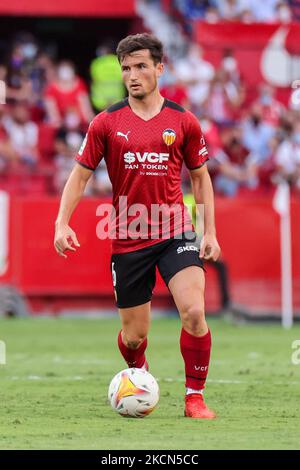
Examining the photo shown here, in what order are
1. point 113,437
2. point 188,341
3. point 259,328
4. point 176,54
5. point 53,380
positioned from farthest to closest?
point 176,54, point 259,328, point 53,380, point 188,341, point 113,437

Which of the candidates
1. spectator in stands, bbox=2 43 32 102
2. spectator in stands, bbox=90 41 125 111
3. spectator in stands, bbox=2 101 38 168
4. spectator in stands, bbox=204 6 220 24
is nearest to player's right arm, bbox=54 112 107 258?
spectator in stands, bbox=2 101 38 168

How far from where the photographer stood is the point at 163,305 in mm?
19328

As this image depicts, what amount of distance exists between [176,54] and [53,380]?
507 inches

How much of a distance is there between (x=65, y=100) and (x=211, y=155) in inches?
117

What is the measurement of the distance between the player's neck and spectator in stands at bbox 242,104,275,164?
37.6 ft

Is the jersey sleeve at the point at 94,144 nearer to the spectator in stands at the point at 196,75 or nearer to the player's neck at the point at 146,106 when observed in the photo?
the player's neck at the point at 146,106

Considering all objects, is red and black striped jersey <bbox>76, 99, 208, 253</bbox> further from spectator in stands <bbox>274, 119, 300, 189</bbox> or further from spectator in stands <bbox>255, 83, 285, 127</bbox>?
spectator in stands <bbox>255, 83, 285, 127</bbox>

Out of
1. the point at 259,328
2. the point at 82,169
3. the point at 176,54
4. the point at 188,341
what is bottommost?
the point at 259,328

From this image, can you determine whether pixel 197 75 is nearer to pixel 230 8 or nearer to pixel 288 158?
pixel 230 8

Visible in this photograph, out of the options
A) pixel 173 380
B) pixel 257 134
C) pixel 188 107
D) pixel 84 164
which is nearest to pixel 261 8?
pixel 257 134

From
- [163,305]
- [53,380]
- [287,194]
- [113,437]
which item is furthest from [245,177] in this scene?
[113,437]

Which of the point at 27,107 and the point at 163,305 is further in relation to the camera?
the point at 27,107

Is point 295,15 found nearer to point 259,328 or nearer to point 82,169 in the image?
point 259,328

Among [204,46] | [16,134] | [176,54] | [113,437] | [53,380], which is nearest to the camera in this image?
[113,437]
